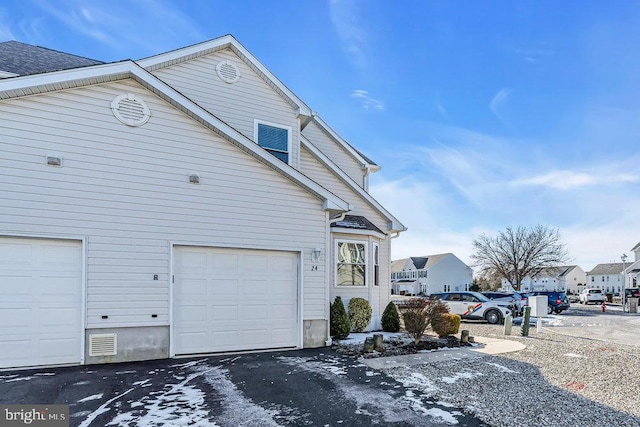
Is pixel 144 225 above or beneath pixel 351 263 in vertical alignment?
above

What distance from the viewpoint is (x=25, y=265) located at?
23.3 ft

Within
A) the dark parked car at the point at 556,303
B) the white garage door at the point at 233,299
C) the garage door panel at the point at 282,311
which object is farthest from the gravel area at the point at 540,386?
the dark parked car at the point at 556,303

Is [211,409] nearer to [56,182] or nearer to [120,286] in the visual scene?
[120,286]

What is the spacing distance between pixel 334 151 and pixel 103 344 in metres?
10.6

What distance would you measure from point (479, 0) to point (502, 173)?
13.1 meters

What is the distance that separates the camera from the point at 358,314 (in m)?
12.0

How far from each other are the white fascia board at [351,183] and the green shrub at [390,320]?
3.06 metres

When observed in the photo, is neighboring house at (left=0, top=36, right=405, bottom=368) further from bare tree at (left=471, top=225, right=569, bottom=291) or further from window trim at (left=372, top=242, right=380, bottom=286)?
bare tree at (left=471, top=225, right=569, bottom=291)

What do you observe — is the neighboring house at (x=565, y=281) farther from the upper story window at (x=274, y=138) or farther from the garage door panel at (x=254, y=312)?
the garage door panel at (x=254, y=312)

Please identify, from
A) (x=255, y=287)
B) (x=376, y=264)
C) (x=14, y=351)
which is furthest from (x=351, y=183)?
(x=14, y=351)

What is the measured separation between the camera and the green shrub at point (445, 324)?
424 inches

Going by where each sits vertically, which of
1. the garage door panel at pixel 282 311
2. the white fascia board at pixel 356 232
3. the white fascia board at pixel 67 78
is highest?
the white fascia board at pixel 67 78

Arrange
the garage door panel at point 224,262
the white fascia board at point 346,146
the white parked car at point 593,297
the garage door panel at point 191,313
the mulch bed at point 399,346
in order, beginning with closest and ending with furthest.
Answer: the garage door panel at point 191,313 → the garage door panel at point 224,262 → the mulch bed at point 399,346 → the white fascia board at point 346,146 → the white parked car at point 593,297

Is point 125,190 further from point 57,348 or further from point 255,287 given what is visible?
point 255,287
